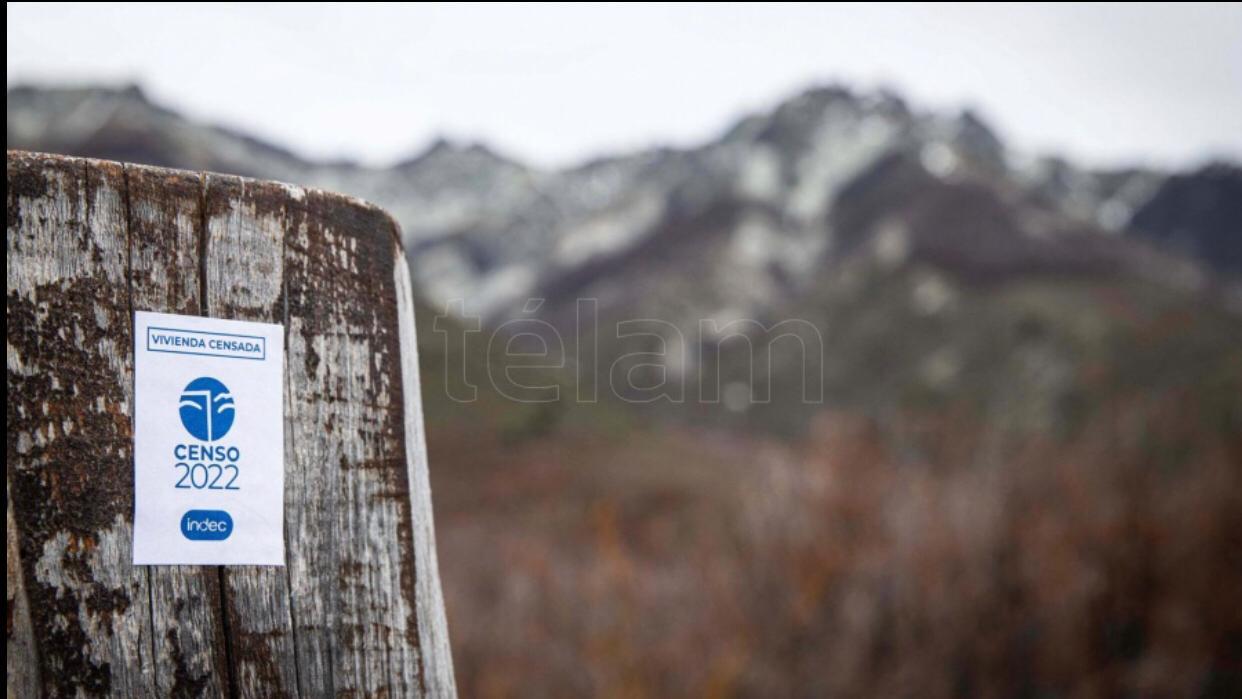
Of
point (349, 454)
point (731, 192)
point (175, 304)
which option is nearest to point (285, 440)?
point (349, 454)

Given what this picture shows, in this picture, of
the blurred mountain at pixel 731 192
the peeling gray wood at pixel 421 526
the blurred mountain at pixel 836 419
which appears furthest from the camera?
the blurred mountain at pixel 731 192

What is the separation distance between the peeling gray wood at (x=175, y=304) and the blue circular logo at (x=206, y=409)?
9 cm

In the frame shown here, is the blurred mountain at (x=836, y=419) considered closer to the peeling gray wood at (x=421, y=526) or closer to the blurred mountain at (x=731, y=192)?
the blurred mountain at (x=731, y=192)

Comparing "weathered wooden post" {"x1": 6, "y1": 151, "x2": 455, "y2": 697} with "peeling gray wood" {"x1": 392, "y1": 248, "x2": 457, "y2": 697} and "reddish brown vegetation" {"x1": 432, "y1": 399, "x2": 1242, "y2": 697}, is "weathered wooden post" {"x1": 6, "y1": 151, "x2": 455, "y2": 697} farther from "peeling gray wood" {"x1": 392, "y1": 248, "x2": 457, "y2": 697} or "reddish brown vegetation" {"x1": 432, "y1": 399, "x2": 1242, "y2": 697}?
"reddish brown vegetation" {"x1": 432, "y1": 399, "x2": 1242, "y2": 697}

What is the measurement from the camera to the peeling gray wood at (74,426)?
40.1 inches

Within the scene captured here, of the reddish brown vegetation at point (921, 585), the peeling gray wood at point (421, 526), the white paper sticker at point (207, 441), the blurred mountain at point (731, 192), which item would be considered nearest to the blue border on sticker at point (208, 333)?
the white paper sticker at point (207, 441)

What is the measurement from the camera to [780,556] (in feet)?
19.9

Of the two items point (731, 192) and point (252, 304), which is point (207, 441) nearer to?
point (252, 304)

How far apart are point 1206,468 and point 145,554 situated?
23.7ft

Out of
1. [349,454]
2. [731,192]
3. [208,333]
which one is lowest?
[349,454]

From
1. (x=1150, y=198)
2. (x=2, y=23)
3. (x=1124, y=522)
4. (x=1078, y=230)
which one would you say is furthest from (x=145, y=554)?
(x=1150, y=198)

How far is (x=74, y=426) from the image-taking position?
3.43 feet

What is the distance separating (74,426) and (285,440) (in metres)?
0.22

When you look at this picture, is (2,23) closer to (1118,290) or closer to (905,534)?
(905,534)
